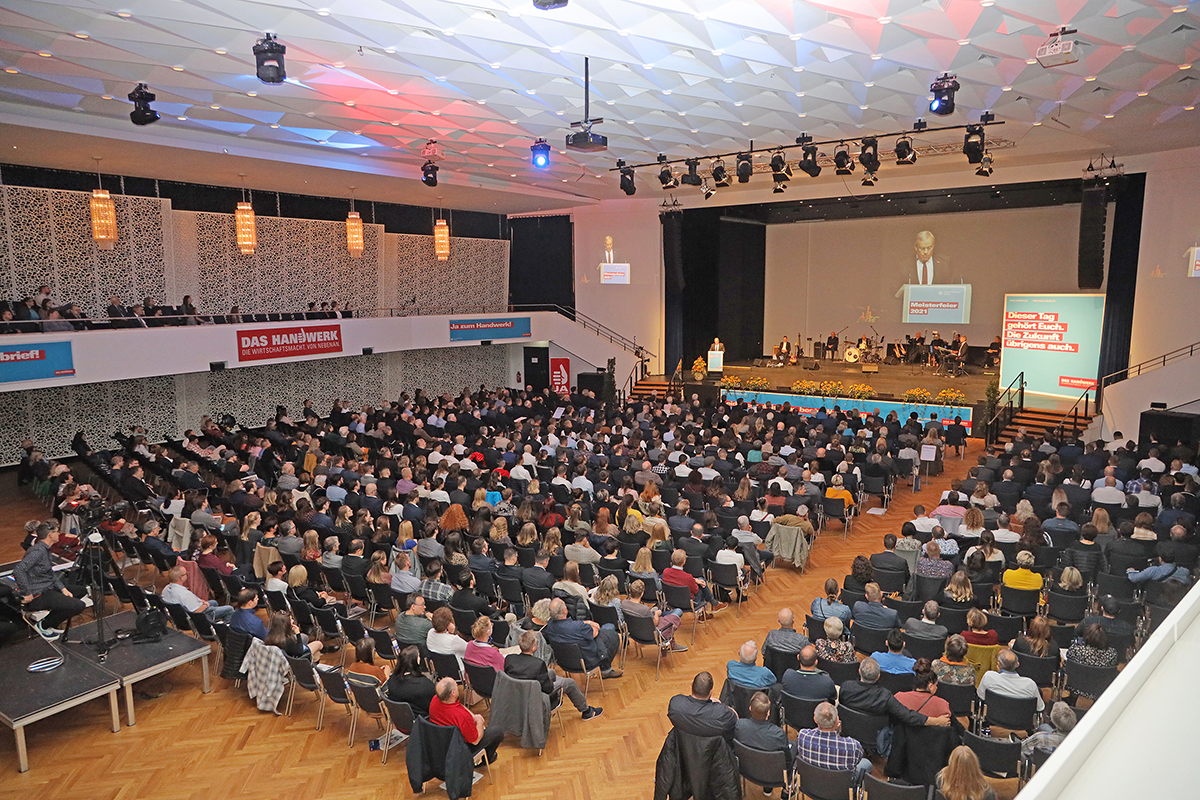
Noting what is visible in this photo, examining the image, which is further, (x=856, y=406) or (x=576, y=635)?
(x=856, y=406)

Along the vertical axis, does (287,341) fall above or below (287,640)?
above

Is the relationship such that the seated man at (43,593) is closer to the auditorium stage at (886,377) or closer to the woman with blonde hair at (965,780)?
the woman with blonde hair at (965,780)

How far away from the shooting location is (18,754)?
5867mm

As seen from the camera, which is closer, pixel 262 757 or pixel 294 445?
pixel 262 757

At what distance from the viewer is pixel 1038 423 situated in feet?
57.4

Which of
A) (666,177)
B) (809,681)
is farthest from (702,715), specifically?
(666,177)

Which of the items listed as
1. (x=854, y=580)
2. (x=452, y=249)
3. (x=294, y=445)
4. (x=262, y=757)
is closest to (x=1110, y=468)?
(x=854, y=580)

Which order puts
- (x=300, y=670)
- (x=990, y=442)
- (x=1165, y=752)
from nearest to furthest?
(x=1165, y=752), (x=300, y=670), (x=990, y=442)

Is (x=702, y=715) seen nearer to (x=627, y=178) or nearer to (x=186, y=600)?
(x=186, y=600)

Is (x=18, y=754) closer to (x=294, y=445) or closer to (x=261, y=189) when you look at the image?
(x=294, y=445)

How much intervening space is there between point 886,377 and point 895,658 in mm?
17135

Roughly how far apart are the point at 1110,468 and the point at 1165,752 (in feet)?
37.6

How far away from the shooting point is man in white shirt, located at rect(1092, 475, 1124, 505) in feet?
32.8

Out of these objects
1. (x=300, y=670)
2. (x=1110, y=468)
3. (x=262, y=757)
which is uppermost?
(x=1110, y=468)
